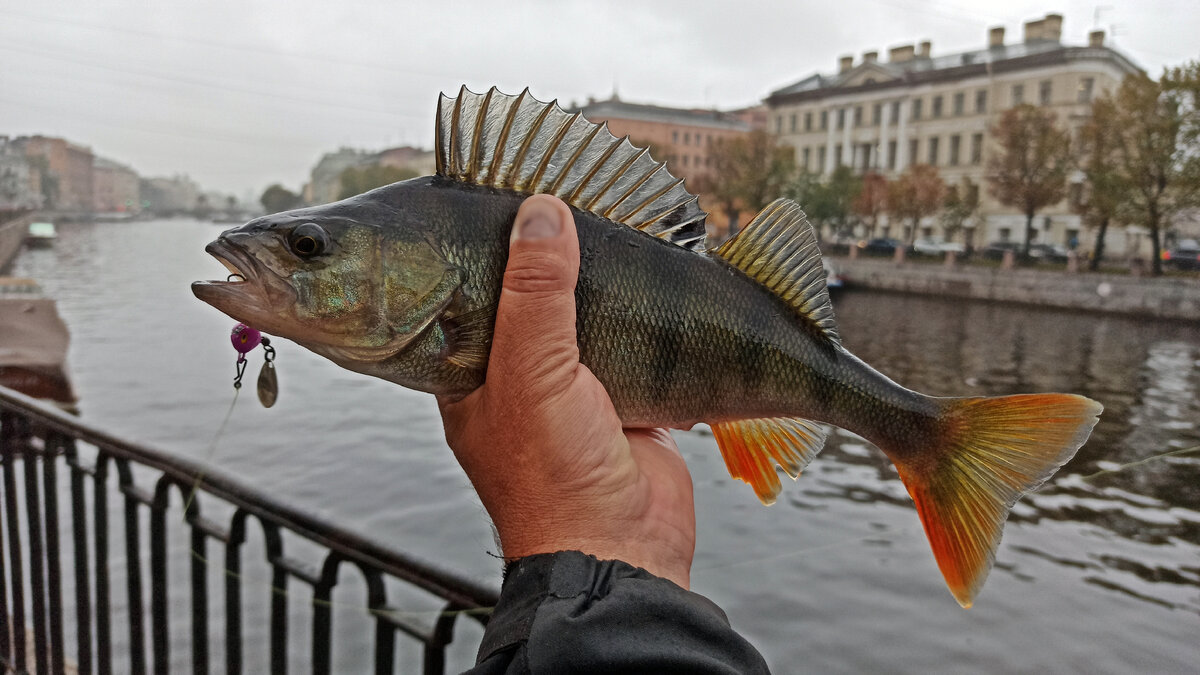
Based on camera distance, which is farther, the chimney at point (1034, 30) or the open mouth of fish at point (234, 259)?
the chimney at point (1034, 30)

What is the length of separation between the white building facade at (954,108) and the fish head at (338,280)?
33319 millimetres

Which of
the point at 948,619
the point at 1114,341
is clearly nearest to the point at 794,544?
the point at 948,619

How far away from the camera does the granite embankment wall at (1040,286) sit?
26875 mm

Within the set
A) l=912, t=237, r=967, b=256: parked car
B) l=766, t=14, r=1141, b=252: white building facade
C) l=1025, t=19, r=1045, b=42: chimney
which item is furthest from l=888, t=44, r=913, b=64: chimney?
l=912, t=237, r=967, b=256: parked car

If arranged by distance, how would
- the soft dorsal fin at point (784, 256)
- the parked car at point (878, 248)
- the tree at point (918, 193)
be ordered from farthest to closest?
the parked car at point (878, 248) < the tree at point (918, 193) < the soft dorsal fin at point (784, 256)

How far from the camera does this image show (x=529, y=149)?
149 cm

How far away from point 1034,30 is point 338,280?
163ft

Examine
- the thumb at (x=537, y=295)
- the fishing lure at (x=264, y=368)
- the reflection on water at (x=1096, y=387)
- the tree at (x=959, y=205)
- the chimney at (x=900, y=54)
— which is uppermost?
the chimney at (x=900, y=54)

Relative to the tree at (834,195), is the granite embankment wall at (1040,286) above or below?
below

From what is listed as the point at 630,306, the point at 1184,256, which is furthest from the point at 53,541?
the point at 1184,256

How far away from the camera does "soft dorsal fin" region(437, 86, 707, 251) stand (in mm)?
1481

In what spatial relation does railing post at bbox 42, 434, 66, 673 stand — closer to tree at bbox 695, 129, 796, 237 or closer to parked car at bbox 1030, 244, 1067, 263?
tree at bbox 695, 129, 796, 237

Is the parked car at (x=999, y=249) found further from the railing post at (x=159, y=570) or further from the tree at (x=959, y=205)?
the railing post at (x=159, y=570)

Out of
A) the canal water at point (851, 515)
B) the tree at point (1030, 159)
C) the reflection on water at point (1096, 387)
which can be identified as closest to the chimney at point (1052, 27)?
the tree at point (1030, 159)
